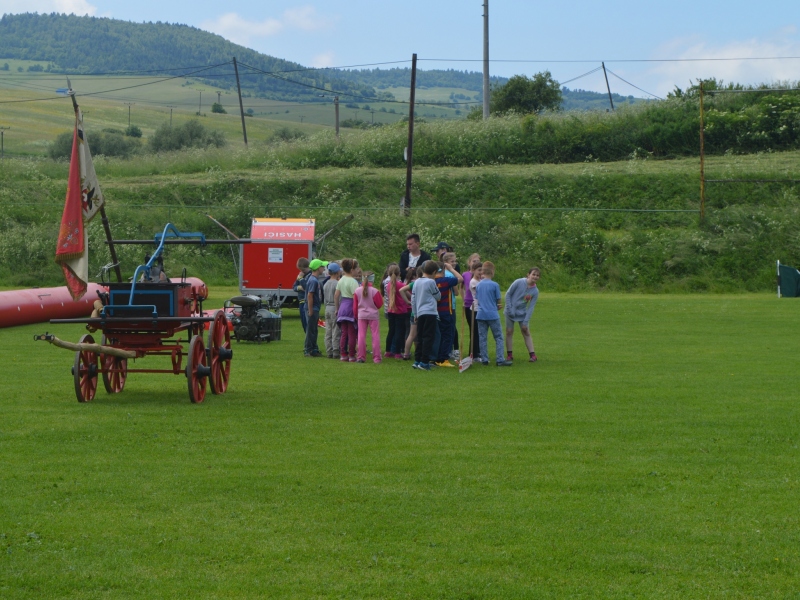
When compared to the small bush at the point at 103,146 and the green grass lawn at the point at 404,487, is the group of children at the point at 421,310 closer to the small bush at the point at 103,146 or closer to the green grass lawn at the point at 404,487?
the green grass lawn at the point at 404,487

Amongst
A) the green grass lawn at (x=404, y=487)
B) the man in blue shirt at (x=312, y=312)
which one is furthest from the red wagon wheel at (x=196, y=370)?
the man in blue shirt at (x=312, y=312)

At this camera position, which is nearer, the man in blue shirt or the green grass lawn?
the green grass lawn

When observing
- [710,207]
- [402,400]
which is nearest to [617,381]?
[402,400]

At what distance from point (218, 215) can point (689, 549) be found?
1485 inches

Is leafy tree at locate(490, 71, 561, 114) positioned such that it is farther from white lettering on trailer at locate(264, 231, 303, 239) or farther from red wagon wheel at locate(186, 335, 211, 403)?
red wagon wheel at locate(186, 335, 211, 403)

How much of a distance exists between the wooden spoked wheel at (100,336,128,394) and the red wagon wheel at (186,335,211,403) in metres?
Result: 1.26

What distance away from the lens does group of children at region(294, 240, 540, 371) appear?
53.0 ft

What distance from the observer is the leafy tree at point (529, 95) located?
69750mm

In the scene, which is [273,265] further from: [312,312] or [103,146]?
[103,146]

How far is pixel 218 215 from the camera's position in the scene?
4266 centimetres

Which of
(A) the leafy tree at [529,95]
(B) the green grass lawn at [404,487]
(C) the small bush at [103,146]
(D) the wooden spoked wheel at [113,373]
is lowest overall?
(B) the green grass lawn at [404,487]

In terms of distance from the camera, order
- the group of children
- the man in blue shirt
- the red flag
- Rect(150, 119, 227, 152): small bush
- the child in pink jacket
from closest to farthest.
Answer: the red flag
the group of children
the child in pink jacket
the man in blue shirt
Rect(150, 119, 227, 152): small bush

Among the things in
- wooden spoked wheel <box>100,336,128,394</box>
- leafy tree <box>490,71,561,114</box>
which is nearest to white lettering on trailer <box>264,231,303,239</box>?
wooden spoked wheel <box>100,336,128,394</box>

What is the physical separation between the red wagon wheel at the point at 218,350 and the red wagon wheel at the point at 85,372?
4.63 ft
